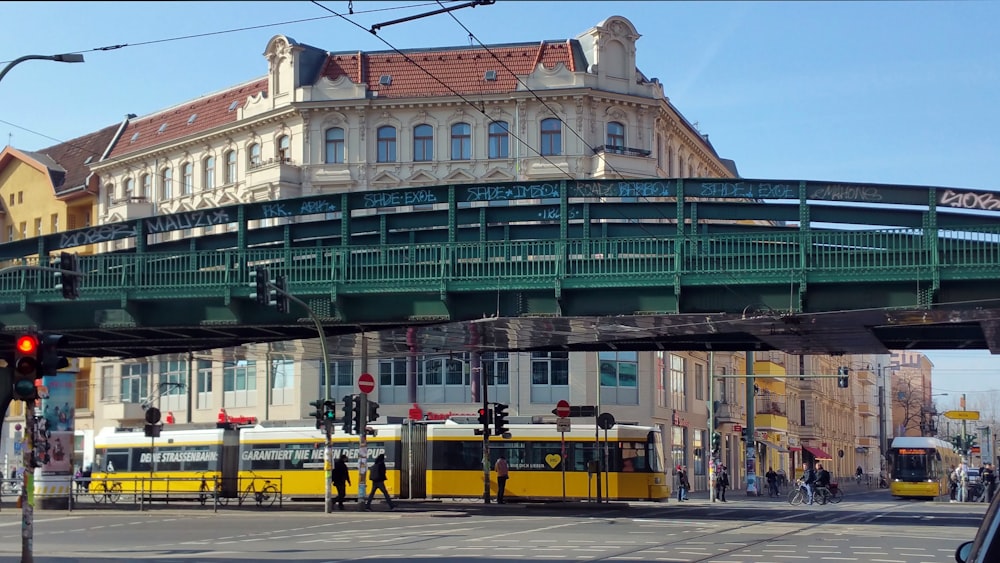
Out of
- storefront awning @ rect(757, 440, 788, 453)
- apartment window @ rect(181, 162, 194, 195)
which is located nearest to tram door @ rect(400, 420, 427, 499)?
apartment window @ rect(181, 162, 194, 195)

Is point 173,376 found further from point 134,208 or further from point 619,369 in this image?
point 619,369

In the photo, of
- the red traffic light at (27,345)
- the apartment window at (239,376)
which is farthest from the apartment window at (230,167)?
the red traffic light at (27,345)

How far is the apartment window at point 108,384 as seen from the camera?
2933 inches

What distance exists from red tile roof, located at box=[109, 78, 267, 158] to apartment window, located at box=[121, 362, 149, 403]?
12630mm

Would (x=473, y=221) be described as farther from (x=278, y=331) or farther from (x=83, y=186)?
(x=83, y=186)

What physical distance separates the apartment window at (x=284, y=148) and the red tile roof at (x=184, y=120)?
11.2 ft

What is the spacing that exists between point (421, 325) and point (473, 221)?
3.26m

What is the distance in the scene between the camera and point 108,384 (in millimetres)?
75000

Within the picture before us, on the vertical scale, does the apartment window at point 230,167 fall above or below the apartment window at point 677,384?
above

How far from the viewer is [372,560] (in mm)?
19453

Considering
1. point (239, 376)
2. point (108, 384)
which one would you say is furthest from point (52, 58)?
point (108, 384)

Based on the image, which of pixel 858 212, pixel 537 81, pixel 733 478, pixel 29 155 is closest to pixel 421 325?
pixel 858 212

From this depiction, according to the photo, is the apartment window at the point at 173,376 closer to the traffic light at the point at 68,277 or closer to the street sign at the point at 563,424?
the street sign at the point at 563,424

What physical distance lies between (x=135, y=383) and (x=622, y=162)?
32.8m
